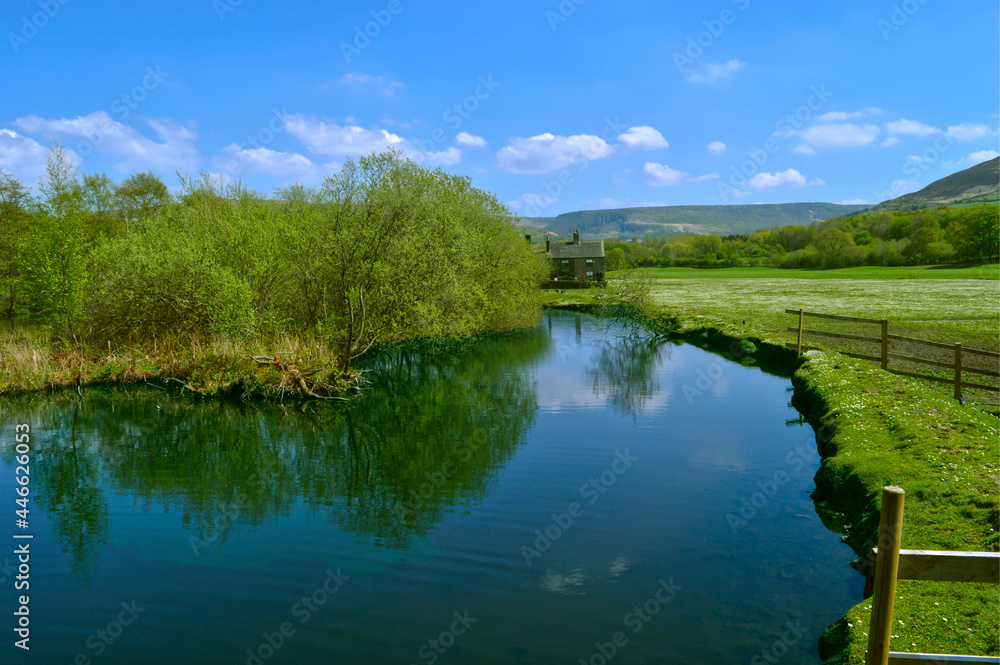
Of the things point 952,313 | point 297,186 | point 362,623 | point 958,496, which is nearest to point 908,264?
point 952,313

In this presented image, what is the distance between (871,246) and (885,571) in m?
133

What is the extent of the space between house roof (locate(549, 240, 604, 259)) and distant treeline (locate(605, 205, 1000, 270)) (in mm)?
8158

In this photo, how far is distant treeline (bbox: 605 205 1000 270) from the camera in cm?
9862

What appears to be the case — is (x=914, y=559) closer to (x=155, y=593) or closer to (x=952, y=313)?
(x=155, y=593)

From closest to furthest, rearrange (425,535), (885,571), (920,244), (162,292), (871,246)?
(885,571)
(425,535)
(162,292)
(920,244)
(871,246)

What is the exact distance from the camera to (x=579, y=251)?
9969 cm

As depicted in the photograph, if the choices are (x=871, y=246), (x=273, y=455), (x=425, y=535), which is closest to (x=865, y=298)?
(x=273, y=455)

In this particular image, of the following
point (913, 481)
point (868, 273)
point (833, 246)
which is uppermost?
point (833, 246)

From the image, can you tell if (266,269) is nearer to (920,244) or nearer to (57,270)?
(57,270)

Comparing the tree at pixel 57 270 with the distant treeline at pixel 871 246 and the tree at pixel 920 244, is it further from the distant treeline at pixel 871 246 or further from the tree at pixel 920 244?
the tree at pixel 920 244

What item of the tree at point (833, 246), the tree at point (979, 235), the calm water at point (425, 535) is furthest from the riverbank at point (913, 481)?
the tree at point (833, 246)

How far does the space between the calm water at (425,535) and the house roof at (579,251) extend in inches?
3034

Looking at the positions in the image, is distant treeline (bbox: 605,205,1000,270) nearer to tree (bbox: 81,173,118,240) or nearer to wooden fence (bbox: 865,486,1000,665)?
tree (bbox: 81,173,118,240)

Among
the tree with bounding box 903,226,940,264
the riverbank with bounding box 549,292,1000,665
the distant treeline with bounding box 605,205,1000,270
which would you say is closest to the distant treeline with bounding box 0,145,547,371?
the riverbank with bounding box 549,292,1000,665
